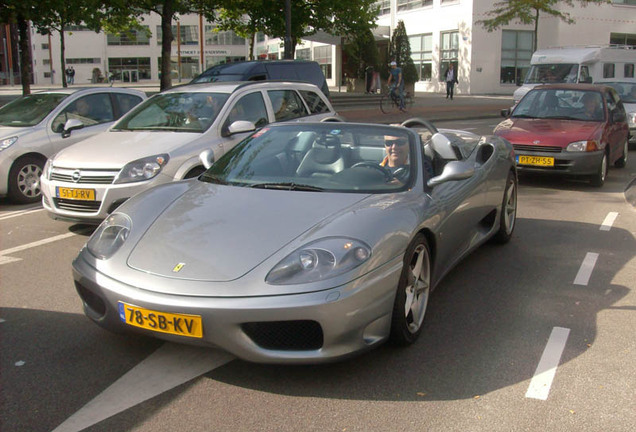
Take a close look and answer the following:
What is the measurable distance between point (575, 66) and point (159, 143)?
61.2ft

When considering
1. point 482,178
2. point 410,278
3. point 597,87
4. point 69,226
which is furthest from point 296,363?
point 597,87

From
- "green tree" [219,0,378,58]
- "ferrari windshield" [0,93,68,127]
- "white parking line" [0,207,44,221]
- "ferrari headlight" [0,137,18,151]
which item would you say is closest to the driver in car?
"white parking line" [0,207,44,221]

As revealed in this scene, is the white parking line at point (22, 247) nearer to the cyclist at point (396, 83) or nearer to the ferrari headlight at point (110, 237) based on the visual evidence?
the ferrari headlight at point (110, 237)

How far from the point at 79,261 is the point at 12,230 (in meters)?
3.90

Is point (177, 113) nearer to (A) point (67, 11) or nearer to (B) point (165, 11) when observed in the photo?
(A) point (67, 11)

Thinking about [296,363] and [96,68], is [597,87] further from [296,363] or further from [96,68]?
[96,68]

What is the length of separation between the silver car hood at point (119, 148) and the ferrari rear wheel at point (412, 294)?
11.9ft

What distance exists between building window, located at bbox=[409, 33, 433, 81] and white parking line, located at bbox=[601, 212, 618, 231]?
36476mm

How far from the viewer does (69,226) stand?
7.39 metres

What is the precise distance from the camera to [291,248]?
11.5 ft

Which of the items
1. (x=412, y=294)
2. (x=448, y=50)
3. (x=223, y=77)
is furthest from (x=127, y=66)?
(x=412, y=294)

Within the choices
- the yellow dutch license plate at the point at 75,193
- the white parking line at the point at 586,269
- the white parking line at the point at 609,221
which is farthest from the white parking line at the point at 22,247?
the white parking line at the point at 609,221

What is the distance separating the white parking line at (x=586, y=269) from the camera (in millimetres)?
5404

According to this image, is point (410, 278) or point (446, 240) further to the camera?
point (446, 240)
